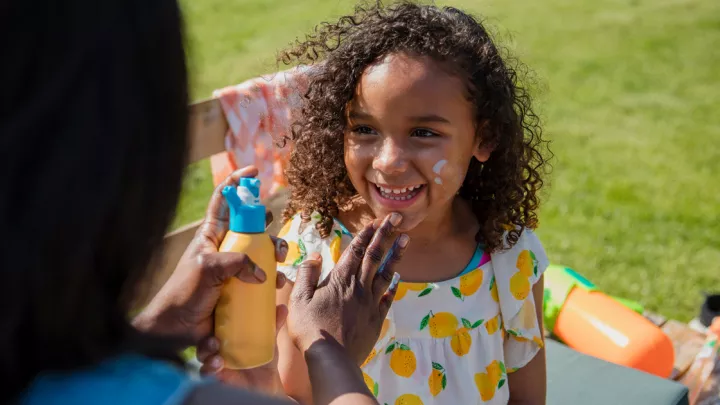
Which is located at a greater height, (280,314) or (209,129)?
(280,314)

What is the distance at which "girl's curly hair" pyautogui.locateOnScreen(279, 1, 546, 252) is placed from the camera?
200 cm

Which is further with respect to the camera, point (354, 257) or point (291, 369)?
point (291, 369)

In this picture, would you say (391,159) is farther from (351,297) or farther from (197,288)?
(197,288)

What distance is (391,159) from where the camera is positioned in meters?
1.91

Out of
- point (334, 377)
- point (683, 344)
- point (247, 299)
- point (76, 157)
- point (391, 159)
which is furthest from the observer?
point (683, 344)

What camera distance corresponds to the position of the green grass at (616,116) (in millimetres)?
4547

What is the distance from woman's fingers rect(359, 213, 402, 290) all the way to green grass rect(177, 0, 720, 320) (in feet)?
3.09

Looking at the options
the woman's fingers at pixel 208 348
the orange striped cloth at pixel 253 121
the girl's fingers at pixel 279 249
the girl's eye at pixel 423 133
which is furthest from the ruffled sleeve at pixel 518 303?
the orange striped cloth at pixel 253 121

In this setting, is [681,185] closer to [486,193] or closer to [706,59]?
[706,59]

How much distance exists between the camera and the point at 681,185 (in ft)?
17.6

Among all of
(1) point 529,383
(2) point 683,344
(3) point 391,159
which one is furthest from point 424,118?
(2) point 683,344

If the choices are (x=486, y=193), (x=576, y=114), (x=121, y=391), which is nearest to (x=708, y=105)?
(x=576, y=114)

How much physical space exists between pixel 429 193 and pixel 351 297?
0.51m

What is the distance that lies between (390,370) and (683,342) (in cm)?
199
